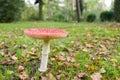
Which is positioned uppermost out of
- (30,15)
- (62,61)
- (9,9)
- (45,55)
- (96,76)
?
(9,9)

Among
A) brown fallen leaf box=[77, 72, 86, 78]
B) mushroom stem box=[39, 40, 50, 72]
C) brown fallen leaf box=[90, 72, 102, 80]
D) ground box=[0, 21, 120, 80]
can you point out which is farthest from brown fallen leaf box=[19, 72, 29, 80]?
brown fallen leaf box=[90, 72, 102, 80]

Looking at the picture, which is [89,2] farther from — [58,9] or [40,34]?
[40,34]

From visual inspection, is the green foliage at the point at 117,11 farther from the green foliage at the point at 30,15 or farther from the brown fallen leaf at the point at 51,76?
the green foliage at the point at 30,15

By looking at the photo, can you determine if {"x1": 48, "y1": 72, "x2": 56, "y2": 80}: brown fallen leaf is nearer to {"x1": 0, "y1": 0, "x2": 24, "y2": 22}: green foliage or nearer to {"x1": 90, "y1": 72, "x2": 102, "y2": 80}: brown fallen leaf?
{"x1": 90, "y1": 72, "x2": 102, "y2": 80}: brown fallen leaf

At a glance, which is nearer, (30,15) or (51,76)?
(51,76)

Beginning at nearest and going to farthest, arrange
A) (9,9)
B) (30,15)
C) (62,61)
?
(62,61)
(9,9)
(30,15)

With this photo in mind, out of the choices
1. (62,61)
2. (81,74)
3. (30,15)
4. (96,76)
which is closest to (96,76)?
(96,76)

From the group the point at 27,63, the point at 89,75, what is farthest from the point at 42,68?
the point at 89,75

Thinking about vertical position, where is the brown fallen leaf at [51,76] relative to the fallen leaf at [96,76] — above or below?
above

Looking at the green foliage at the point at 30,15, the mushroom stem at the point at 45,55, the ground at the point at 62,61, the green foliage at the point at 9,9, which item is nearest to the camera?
the mushroom stem at the point at 45,55

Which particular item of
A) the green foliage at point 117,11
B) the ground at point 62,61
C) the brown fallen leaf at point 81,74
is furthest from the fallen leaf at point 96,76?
the green foliage at point 117,11

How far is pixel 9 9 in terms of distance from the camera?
47.0 ft

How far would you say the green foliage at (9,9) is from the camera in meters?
14.1

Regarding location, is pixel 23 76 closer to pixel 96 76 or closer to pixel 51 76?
pixel 51 76
